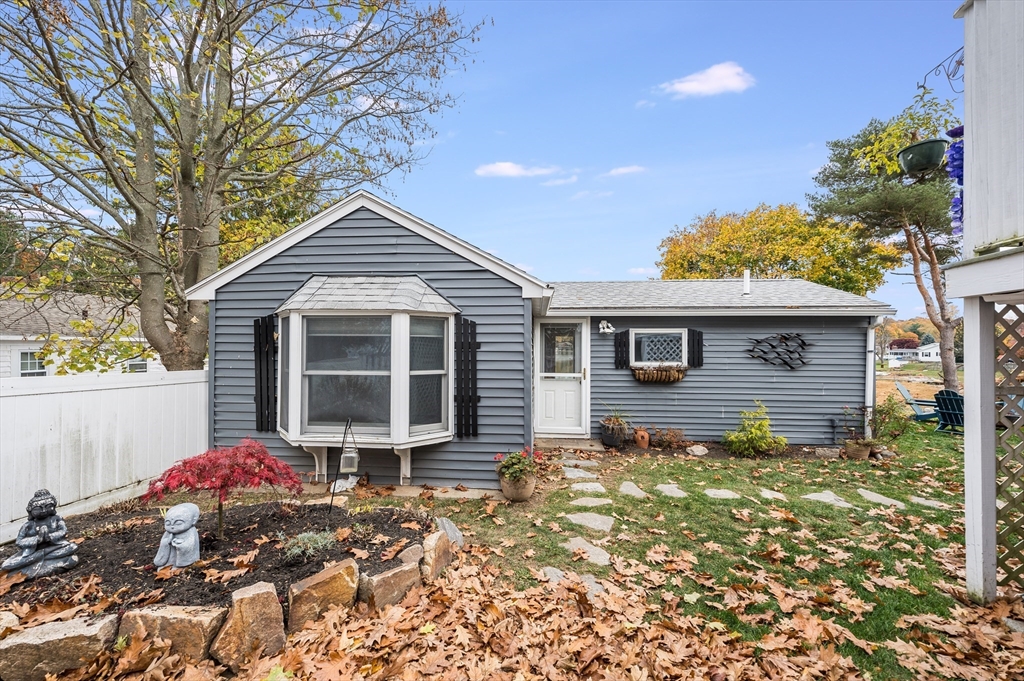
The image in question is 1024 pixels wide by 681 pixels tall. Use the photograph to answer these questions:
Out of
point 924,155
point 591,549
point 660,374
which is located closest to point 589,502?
point 591,549

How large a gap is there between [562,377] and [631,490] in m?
3.22

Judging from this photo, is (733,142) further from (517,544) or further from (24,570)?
(24,570)

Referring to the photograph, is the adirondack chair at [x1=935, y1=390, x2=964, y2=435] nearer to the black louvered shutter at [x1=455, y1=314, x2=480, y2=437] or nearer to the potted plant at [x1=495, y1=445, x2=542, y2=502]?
the potted plant at [x1=495, y1=445, x2=542, y2=502]

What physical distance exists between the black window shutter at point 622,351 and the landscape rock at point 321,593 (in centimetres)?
624

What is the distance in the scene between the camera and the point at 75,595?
243cm

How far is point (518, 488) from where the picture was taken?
A: 4.84 m

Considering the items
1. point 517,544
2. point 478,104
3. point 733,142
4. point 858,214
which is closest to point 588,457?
point 517,544

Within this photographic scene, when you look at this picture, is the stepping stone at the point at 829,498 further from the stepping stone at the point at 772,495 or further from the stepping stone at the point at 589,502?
the stepping stone at the point at 589,502

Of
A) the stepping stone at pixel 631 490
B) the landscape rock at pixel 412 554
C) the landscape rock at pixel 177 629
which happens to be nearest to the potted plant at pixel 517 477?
the stepping stone at pixel 631 490

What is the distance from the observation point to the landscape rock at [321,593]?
7.98ft

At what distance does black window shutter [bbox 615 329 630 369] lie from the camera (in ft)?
26.2

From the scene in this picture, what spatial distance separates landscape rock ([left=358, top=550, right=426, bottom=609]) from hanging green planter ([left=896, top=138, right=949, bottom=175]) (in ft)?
18.6

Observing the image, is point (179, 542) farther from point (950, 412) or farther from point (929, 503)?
point (950, 412)

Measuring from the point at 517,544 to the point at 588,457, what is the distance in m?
3.39
